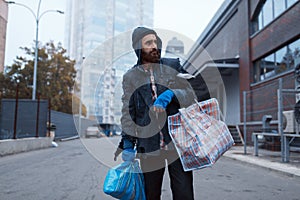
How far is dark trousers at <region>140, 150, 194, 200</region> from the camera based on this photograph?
208cm

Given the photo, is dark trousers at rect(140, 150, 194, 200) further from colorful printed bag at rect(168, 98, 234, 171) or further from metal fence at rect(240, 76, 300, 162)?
metal fence at rect(240, 76, 300, 162)

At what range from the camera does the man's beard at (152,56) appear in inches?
87.0

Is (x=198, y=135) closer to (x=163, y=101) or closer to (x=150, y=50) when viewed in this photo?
(x=163, y=101)

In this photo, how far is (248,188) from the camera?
4859mm

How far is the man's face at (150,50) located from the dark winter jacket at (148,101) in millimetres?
54

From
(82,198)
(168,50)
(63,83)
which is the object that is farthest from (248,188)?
(63,83)

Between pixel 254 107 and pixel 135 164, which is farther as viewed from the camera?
pixel 254 107

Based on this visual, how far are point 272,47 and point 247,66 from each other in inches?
106

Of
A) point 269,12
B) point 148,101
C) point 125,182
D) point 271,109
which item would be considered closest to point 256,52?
point 269,12

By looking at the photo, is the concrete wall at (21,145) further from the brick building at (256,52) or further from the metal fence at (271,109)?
the metal fence at (271,109)

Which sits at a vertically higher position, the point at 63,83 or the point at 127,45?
the point at 63,83

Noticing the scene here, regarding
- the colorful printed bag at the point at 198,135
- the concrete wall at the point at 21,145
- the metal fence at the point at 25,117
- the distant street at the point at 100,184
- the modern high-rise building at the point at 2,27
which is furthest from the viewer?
the modern high-rise building at the point at 2,27

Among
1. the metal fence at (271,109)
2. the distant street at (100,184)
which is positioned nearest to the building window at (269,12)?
the metal fence at (271,109)

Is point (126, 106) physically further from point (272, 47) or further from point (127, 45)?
point (272, 47)
